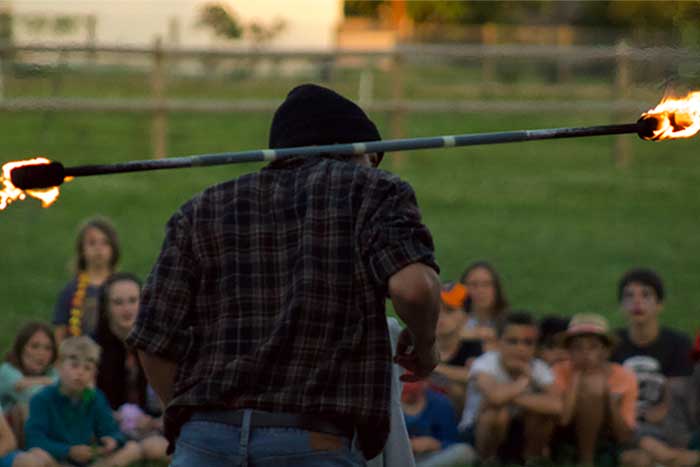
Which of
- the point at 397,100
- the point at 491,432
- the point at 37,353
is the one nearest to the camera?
the point at 491,432

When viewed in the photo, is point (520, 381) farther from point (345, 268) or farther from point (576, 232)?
point (576, 232)

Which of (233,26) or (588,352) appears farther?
(233,26)

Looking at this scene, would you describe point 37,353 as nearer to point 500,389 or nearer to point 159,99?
point 500,389

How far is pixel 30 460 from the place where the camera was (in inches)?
252

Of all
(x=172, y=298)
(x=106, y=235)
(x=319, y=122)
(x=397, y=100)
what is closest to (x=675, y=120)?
(x=319, y=122)

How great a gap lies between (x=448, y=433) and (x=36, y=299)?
482 cm

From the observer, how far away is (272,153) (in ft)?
11.4

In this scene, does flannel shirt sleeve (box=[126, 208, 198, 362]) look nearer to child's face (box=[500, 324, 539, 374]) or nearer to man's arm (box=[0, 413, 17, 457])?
man's arm (box=[0, 413, 17, 457])

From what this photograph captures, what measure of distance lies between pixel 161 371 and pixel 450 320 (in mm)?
4148

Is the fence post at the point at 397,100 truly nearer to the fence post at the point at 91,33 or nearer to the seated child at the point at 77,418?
the fence post at the point at 91,33

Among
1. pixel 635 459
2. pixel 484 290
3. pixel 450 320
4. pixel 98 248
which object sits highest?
pixel 98 248

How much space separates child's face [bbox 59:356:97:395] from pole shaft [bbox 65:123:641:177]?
307 centimetres

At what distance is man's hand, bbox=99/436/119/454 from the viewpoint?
22.1ft

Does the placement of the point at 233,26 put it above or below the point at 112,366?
above
